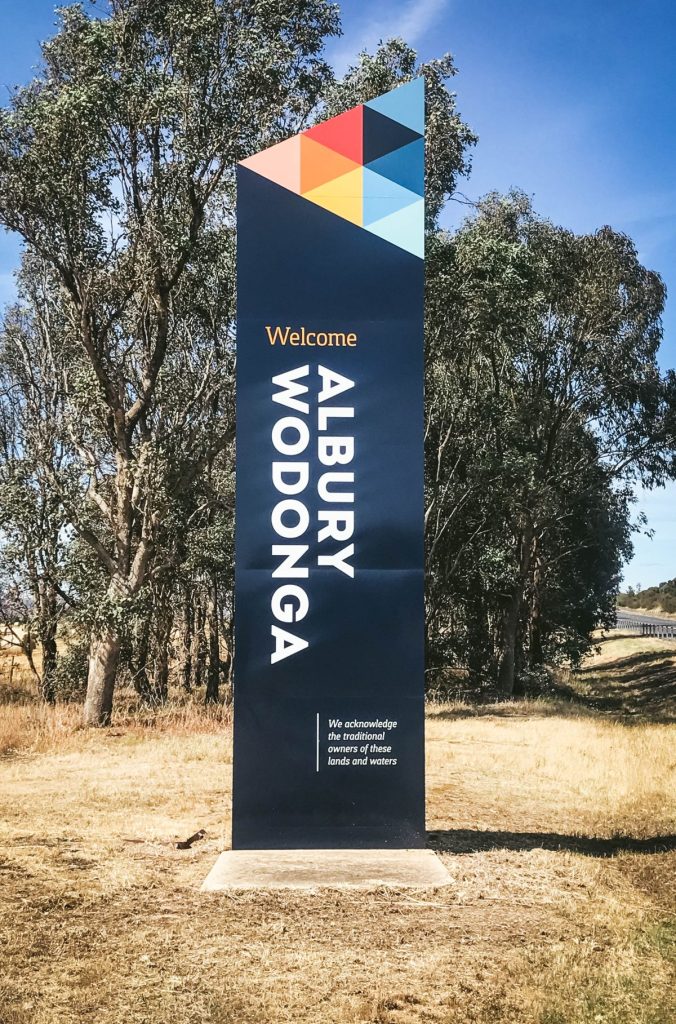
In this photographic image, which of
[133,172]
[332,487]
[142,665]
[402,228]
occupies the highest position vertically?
[133,172]

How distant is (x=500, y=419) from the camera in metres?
26.4

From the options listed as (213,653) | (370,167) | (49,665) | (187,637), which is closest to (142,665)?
(213,653)

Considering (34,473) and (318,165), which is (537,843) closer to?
(318,165)

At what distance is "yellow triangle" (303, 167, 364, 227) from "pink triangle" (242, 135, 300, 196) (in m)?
0.18

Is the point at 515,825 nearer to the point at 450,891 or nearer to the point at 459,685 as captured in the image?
the point at 450,891

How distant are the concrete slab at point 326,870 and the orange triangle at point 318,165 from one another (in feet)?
18.4

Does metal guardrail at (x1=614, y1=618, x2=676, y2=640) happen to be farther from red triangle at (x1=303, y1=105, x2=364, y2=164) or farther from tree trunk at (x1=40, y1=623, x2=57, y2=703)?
red triangle at (x1=303, y1=105, x2=364, y2=164)

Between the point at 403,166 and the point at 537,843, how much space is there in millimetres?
6456

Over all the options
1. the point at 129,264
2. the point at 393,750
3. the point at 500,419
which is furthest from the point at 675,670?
the point at 393,750

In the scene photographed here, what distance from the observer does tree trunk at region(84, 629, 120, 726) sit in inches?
757

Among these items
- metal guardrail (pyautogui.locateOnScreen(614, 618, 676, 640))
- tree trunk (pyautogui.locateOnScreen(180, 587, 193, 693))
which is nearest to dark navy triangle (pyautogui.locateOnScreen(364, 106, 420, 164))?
tree trunk (pyautogui.locateOnScreen(180, 587, 193, 693))

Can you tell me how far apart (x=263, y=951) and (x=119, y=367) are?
48.5ft

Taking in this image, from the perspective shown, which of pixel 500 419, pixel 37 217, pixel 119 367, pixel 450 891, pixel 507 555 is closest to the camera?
pixel 450 891

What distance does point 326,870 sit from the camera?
26.0ft
